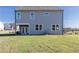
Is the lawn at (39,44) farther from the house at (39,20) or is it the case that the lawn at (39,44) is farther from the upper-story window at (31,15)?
the upper-story window at (31,15)

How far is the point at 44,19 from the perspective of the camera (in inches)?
590

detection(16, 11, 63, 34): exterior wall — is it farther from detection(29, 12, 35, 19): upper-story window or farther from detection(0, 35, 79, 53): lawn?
detection(0, 35, 79, 53): lawn

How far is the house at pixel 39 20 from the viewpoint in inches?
587

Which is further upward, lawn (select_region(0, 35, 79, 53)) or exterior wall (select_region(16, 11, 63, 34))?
exterior wall (select_region(16, 11, 63, 34))

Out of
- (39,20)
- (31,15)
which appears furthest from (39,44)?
(31,15)

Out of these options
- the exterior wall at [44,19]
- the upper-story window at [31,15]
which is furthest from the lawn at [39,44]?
the upper-story window at [31,15]

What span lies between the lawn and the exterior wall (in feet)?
0.75

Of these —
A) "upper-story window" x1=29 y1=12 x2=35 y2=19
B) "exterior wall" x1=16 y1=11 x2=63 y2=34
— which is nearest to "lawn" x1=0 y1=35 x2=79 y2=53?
"exterior wall" x1=16 y1=11 x2=63 y2=34

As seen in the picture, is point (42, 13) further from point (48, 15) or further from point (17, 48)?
point (17, 48)

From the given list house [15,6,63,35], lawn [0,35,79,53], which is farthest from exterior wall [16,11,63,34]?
lawn [0,35,79,53]

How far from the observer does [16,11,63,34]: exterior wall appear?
14.9m

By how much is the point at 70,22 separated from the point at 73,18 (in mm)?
188

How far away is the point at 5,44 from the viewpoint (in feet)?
48.9
